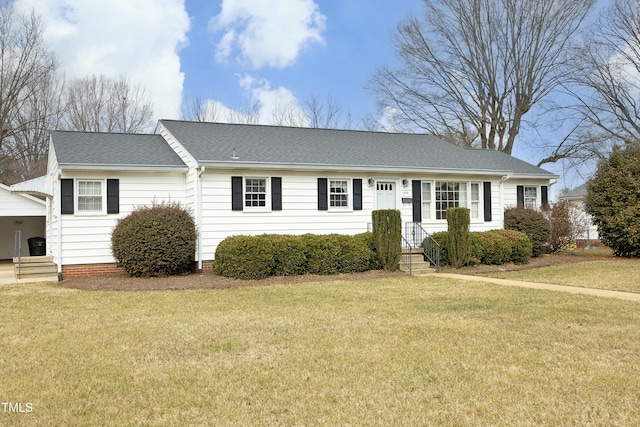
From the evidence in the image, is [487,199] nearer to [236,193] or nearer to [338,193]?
[338,193]

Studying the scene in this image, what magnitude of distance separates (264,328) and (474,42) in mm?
28207

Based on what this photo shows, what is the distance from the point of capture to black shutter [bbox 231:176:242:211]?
15383 mm

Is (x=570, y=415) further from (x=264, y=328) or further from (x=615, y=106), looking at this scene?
(x=615, y=106)

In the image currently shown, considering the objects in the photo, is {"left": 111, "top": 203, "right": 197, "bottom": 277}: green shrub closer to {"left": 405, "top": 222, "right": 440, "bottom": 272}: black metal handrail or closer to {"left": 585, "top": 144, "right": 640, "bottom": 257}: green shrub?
{"left": 405, "top": 222, "right": 440, "bottom": 272}: black metal handrail

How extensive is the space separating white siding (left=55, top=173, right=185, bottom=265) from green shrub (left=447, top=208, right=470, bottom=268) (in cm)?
853

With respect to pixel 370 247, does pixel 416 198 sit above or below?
above

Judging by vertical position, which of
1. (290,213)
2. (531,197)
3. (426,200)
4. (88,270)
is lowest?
(88,270)

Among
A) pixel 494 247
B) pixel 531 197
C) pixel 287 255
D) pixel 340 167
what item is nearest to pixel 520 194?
pixel 531 197

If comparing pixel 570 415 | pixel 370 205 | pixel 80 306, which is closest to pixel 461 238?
pixel 370 205

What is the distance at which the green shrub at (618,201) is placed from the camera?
60.7ft

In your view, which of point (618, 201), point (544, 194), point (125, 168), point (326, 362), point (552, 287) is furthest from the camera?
point (544, 194)

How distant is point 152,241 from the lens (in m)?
13.8

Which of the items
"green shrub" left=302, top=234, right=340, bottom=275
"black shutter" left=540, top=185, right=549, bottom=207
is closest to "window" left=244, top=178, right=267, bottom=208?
"green shrub" left=302, top=234, right=340, bottom=275

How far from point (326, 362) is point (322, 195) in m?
11.0
